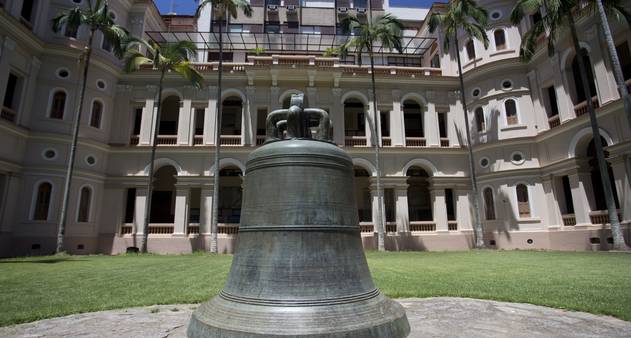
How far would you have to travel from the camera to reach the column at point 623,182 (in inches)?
634

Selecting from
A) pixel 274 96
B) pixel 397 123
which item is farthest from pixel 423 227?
pixel 274 96

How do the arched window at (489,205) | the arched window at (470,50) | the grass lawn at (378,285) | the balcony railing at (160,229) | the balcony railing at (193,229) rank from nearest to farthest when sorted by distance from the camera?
1. the grass lawn at (378,285)
2. the balcony railing at (193,229)
3. the balcony railing at (160,229)
4. the arched window at (489,205)
5. the arched window at (470,50)

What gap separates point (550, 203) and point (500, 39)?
11167mm

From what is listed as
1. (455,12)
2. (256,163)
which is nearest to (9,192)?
(256,163)

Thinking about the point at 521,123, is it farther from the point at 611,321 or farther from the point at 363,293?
the point at 363,293

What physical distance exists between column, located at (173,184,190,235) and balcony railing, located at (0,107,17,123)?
8965mm

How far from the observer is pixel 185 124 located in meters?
23.7

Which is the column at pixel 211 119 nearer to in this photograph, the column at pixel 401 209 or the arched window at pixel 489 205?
the column at pixel 401 209

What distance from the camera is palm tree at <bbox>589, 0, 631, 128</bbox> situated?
14.2 metres

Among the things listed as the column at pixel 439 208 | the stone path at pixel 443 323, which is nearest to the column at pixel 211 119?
the column at pixel 439 208

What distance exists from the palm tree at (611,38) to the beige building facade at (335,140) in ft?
7.58

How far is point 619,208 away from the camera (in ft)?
57.0

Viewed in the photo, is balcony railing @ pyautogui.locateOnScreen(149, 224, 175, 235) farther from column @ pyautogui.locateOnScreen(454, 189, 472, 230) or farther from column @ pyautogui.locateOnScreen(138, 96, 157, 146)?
column @ pyautogui.locateOnScreen(454, 189, 472, 230)

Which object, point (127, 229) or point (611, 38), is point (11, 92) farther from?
point (611, 38)
